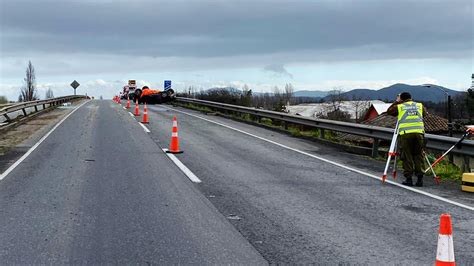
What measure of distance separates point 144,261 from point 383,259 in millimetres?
2408

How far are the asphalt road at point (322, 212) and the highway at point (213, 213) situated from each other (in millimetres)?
15

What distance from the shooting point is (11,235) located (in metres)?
5.63

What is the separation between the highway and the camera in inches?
201

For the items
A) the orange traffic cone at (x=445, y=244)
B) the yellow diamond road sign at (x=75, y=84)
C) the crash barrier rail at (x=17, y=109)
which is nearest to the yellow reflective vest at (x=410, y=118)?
the orange traffic cone at (x=445, y=244)

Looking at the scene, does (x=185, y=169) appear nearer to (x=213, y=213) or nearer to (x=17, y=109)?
(x=213, y=213)

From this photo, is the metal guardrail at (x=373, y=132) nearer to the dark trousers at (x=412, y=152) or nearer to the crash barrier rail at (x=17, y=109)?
the dark trousers at (x=412, y=152)

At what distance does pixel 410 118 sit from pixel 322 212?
3661mm

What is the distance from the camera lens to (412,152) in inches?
372

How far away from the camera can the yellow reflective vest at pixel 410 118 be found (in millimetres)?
9414

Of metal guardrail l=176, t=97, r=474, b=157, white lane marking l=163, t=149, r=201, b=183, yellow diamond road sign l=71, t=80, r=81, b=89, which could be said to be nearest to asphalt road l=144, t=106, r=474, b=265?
white lane marking l=163, t=149, r=201, b=183

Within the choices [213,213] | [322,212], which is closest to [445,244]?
[322,212]

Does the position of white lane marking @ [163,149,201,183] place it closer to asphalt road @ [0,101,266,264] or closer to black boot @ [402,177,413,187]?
asphalt road @ [0,101,266,264]

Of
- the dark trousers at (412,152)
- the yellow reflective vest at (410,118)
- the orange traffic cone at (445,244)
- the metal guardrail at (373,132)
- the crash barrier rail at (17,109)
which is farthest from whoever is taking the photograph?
the crash barrier rail at (17,109)

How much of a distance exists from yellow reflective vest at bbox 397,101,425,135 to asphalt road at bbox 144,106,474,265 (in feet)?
4.07
